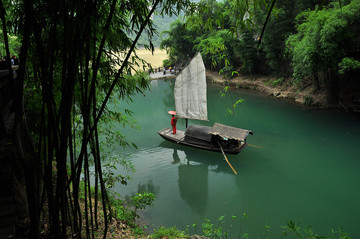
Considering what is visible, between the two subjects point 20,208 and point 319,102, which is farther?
point 319,102

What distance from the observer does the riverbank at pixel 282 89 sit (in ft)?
34.8

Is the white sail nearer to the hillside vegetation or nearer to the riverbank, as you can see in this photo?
the hillside vegetation

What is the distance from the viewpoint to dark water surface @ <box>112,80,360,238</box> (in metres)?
4.59

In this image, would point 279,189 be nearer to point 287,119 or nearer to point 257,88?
point 287,119

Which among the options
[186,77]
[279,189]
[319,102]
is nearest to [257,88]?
[319,102]

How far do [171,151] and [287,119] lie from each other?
17.0 ft

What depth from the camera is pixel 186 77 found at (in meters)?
7.82

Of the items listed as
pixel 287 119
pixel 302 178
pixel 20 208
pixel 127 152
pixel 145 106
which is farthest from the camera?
pixel 145 106

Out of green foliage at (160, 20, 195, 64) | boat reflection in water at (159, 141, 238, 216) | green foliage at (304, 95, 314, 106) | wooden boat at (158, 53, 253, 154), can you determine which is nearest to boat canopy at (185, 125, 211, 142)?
wooden boat at (158, 53, 253, 154)

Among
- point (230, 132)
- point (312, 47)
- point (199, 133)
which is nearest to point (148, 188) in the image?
point (199, 133)

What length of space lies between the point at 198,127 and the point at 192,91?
4.31 feet

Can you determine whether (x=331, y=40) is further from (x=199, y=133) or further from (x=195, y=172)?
(x=195, y=172)

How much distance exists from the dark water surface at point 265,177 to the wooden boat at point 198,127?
349 mm

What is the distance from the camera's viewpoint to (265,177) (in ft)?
19.5
